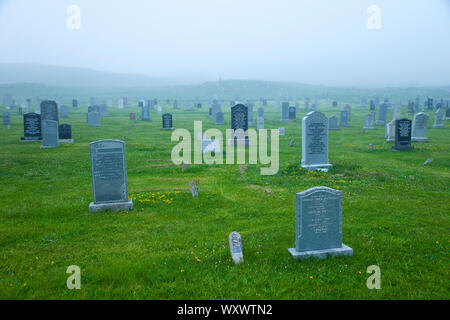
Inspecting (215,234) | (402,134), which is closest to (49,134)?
(215,234)

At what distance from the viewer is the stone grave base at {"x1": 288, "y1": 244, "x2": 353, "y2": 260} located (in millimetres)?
5848

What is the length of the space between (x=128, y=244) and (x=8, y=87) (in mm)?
105045

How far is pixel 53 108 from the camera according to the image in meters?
24.4

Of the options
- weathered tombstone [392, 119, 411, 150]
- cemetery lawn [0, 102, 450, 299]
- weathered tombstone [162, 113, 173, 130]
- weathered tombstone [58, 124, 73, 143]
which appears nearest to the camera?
cemetery lawn [0, 102, 450, 299]

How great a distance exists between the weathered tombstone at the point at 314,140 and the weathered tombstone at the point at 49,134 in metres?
13.0

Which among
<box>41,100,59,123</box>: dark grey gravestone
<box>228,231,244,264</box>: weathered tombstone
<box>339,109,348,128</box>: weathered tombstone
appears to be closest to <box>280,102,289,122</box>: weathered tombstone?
<box>339,109,348,128</box>: weathered tombstone

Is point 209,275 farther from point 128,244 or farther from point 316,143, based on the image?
point 316,143

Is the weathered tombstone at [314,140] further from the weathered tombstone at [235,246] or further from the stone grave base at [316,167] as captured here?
the weathered tombstone at [235,246]

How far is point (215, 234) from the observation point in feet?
23.0

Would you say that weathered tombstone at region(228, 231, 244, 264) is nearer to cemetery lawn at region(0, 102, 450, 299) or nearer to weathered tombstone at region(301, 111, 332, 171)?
cemetery lawn at region(0, 102, 450, 299)

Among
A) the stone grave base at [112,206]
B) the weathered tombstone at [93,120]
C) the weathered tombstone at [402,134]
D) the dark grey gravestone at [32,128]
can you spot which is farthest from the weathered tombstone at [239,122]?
the weathered tombstone at [93,120]

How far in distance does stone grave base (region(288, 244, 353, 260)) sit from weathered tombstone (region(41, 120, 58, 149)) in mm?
16164

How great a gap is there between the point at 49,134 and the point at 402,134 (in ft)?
59.8
